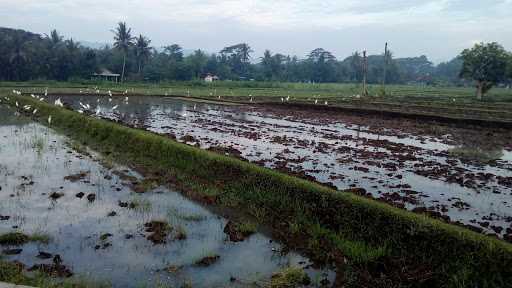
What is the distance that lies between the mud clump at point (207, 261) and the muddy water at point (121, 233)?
8 centimetres

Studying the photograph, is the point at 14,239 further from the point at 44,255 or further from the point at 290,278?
the point at 290,278

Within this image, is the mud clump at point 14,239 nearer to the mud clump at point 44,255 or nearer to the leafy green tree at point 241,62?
the mud clump at point 44,255

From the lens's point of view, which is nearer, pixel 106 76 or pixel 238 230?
pixel 238 230

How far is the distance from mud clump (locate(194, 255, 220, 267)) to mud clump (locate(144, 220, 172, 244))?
1.03 metres

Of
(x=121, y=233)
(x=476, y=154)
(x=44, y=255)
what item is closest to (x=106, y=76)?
(x=476, y=154)

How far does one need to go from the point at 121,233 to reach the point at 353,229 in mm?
4185

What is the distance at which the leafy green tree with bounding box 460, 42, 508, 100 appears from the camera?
46969 millimetres

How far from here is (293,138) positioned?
18297mm

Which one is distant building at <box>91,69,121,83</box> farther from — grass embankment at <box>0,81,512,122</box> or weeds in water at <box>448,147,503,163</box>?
weeds in water at <box>448,147,503,163</box>

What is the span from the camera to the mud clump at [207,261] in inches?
273

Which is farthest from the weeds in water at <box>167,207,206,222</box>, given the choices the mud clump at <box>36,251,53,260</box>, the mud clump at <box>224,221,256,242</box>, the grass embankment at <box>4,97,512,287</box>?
the mud clump at <box>36,251,53,260</box>

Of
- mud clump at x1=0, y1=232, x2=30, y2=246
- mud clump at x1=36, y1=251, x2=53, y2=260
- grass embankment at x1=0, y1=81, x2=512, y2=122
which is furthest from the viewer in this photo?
grass embankment at x1=0, y1=81, x2=512, y2=122

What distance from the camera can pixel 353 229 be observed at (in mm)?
7824

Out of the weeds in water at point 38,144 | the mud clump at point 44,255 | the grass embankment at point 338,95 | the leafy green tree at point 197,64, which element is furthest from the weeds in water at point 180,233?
the leafy green tree at point 197,64
